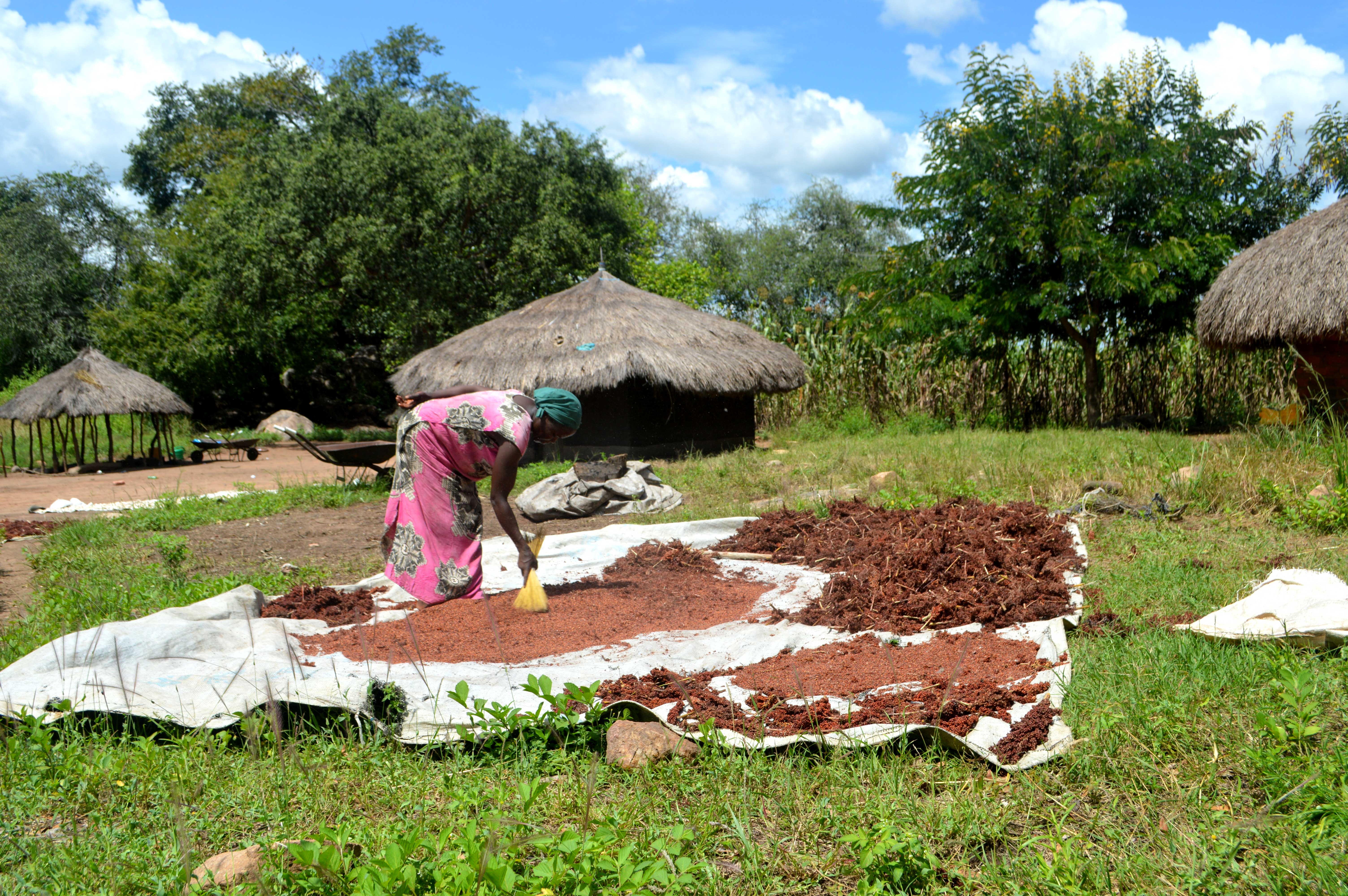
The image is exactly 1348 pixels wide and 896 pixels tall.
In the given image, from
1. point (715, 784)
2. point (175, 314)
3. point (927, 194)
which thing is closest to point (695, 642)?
point (715, 784)

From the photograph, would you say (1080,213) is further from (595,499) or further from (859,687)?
(859,687)

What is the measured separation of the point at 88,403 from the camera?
14.3 metres

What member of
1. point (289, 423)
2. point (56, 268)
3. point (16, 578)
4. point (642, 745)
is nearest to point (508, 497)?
point (642, 745)

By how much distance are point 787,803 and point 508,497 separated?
2.35 meters

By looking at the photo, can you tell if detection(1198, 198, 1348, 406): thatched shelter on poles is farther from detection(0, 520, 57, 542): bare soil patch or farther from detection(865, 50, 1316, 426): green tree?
detection(0, 520, 57, 542): bare soil patch

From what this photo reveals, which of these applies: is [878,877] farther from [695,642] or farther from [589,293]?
[589,293]

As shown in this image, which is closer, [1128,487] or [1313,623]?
[1313,623]

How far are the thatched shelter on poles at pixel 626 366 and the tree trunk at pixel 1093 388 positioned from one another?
403 centimetres

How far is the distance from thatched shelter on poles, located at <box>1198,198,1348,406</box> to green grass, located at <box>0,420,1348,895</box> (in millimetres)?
7906

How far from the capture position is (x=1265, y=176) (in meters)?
12.7

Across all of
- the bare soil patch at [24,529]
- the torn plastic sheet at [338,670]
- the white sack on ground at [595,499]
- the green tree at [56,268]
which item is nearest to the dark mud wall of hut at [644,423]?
the white sack on ground at [595,499]

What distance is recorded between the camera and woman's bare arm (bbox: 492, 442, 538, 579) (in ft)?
13.0

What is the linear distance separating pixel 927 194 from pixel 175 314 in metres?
17.3

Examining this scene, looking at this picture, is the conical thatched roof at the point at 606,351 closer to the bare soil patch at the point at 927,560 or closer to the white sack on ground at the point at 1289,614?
the bare soil patch at the point at 927,560
